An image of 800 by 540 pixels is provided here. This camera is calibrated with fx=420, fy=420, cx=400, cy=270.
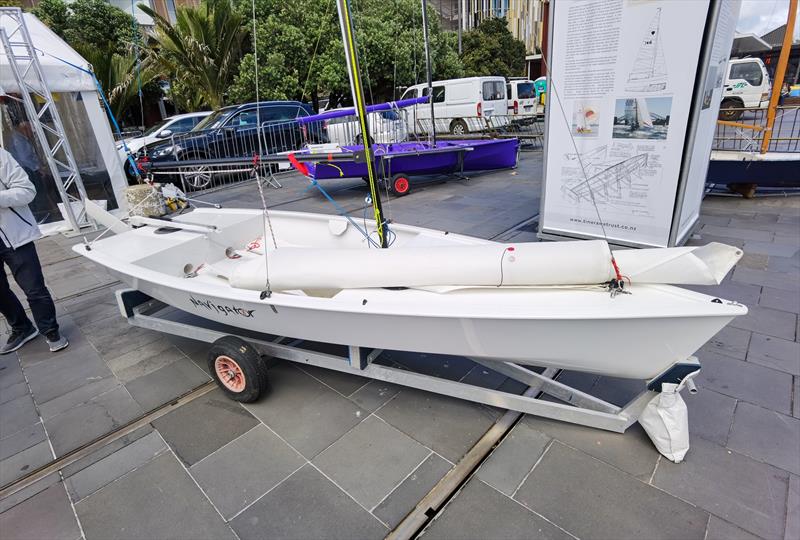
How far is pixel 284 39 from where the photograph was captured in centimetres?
1404

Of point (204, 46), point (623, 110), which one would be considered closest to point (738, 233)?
point (623, 110)

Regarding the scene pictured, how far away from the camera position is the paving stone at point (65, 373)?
10.2 ft

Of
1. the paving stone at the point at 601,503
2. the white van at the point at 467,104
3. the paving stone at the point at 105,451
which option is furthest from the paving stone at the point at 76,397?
the white van at the point at 467,104

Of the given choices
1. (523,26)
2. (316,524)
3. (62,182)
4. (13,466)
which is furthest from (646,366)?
(523,26)

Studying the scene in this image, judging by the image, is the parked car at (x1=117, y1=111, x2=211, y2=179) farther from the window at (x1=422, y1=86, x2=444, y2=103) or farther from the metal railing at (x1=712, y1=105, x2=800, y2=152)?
the metal railing at (x1=712, y1=105, x2=800, y2=152)

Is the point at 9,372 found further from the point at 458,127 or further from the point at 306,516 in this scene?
the point at 458,127

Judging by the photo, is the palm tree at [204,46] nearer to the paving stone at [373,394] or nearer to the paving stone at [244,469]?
the paving stone at [373,394]

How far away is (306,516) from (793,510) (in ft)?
7.24

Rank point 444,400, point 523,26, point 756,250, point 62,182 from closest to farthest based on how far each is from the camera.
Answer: point 444,400 < point 756,250 < point 62,182 < point 523,26

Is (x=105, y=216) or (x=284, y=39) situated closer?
(x=105, y=216)

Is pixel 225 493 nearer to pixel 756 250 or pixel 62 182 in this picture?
pixel 756 250

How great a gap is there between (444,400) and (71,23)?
77.0 ft

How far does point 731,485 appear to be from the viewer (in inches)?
78.7

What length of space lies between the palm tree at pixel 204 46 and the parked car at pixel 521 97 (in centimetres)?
1019
